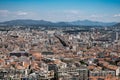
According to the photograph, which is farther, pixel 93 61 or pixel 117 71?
pixel 93 61

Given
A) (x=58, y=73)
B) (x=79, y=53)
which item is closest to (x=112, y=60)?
(x=79, y=53)

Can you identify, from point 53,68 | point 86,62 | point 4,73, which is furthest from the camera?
point 86,62

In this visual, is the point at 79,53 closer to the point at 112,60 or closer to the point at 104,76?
the point at 112,60

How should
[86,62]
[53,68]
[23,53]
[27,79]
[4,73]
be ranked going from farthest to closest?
[23,53]
[86,62]
[53,68]
[4,73]
[27,79]

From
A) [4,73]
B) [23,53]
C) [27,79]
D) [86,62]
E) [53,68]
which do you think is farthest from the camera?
[23,53]

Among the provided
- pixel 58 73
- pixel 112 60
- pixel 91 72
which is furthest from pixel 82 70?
pixel 112 60

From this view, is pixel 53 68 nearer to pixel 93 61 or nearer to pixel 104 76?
pixel 104 76

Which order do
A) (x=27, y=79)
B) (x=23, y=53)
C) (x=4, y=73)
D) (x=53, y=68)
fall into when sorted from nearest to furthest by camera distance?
(x=27, y=79) < (x=4, y=73) < (x=53, y=68) < (x=23, y=53)

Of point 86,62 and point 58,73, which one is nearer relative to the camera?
point 58,73

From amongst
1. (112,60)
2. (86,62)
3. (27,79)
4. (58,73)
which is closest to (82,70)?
(58,73)
